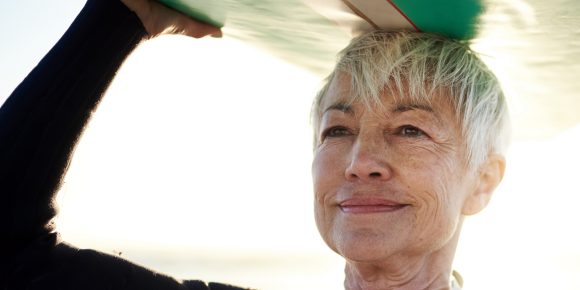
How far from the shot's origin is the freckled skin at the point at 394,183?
6.98 ft

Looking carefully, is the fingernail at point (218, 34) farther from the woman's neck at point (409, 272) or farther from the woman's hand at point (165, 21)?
the woman's neck at point (409, 272)

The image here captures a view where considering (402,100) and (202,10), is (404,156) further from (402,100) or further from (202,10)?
(202,10)

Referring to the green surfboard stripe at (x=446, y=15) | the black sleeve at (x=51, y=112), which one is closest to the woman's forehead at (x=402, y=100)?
the green surfboard stripe at (x=446, y=15)

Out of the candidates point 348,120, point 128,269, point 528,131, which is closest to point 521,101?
point 528,131

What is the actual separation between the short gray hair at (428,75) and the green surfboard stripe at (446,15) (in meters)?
0.04

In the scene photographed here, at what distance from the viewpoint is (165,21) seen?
7.46 ft

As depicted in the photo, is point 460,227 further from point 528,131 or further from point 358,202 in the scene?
point 528,131

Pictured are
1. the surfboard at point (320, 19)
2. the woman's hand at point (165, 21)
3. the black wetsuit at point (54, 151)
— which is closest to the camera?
the black wetsuit at point (54, 151)

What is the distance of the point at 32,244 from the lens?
1.98 m

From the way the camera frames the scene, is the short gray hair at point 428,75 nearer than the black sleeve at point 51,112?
No

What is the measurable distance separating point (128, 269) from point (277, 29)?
75 cm

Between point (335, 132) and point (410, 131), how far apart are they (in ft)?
0.69

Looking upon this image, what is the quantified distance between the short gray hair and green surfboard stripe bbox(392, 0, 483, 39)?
0.15 ft

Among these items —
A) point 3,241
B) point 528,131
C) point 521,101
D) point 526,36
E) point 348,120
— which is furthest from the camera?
point 528,131
